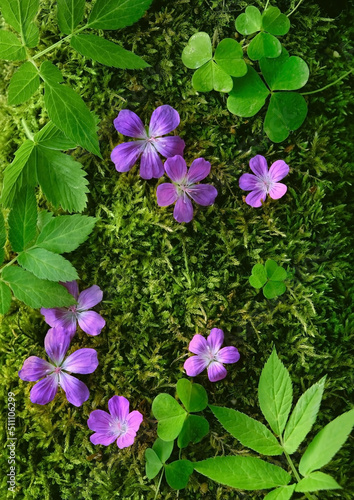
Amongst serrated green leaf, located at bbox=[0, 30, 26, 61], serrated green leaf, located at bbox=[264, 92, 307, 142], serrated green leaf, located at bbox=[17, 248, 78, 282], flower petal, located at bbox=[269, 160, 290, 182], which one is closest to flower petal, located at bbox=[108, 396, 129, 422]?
serrated green leaf, located at bbox=[17, 248, 78, 282]

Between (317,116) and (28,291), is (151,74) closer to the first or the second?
(317,116)

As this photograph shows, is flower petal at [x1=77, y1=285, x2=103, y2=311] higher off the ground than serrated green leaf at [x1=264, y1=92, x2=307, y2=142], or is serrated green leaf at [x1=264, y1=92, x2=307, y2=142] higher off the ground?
serrated green leaf at [x1=264, y1=92, x2=307, y2=142]

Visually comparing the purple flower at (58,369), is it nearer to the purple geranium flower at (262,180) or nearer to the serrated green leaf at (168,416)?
the serrated green leaf at (168,416)

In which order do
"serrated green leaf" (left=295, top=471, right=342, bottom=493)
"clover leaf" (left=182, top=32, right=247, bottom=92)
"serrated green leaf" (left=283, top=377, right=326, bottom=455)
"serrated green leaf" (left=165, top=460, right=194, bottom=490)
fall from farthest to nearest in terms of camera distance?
"clover leaf" (left=182, top=32, right=247, bottom=92)
"serrated green leaf" (left=165, top=460, right=194, bottom=490)
"serrated green leaf" (left=283, top=377, right=326, bottom=455)
"serrated green leaf" (left=295, top=471, right=342, bottom=493)

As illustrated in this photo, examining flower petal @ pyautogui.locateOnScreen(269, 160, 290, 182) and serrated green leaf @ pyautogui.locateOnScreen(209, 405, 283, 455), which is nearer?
serrated green leaf @ pyautogui.locateOnScreen(209, 405, 283, 455)

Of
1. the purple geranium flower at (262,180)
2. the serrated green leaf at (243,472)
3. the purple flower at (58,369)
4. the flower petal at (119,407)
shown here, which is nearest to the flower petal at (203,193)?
the purple geranium flower at (262,180)

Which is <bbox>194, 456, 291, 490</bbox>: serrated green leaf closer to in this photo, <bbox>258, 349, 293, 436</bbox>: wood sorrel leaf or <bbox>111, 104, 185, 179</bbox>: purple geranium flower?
<bbox>258, 349, 293, 436</bbox>: wood sorrel leaf

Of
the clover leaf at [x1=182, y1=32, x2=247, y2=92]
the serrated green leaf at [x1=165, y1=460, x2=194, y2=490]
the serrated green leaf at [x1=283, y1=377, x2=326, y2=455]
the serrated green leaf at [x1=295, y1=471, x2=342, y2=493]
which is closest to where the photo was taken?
the serrated green leaf at [x1=295, y1=471, x2=342, y2=493]
